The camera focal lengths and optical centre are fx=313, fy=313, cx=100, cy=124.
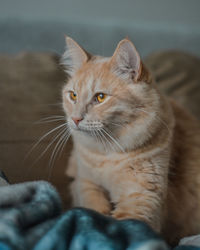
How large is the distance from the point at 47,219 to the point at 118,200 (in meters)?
0.46

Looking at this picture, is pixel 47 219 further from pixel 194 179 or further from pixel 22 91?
pixel 22 91

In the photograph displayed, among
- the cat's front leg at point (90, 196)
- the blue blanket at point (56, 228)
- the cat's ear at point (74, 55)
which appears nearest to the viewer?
the blue blanket at point (56, 228)

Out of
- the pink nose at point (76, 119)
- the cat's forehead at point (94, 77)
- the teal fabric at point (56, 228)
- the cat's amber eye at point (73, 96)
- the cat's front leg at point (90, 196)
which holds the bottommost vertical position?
the cat's front leg at point (90, 196)

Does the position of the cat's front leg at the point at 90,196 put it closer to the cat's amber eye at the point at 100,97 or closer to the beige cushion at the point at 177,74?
the cat's amber eye at the point at 100,97

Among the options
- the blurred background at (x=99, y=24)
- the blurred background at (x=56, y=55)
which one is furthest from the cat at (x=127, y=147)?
the blurred background at (x=99, y=24)

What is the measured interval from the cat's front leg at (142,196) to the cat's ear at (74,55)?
508 millimetres

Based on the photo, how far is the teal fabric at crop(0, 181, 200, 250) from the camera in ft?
2.11

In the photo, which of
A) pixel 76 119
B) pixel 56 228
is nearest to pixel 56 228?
pixel 56 228

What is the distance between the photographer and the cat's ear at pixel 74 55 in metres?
1.27

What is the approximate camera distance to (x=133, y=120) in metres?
1.13

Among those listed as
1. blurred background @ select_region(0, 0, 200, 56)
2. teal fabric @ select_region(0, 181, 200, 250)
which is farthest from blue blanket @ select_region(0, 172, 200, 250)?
blurred background @ select_region(0, 0, 200, 56)

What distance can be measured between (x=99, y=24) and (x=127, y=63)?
151 centimetres

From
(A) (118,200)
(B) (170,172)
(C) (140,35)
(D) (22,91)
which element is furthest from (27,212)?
(C) (140,35)

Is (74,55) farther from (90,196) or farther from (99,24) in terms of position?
(99,24)
